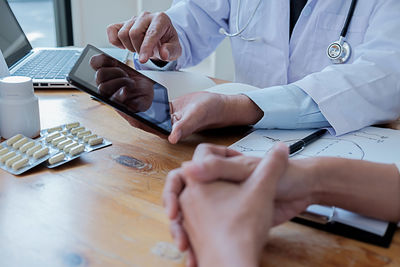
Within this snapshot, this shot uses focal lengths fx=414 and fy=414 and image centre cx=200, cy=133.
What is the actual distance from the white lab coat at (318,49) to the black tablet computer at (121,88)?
0.28 metres

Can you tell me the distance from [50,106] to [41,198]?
1.24 feet

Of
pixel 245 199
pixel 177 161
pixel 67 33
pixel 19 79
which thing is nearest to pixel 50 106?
pixel 19 79

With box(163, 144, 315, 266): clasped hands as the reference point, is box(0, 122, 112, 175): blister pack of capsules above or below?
below

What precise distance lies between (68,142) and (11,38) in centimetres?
59

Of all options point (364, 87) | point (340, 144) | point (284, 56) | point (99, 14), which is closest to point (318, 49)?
point (284, 56)

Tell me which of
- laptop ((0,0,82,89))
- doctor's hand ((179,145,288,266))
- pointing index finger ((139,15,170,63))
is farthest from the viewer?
laptop ((0,0,82,89))

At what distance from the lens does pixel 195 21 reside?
1215 mm

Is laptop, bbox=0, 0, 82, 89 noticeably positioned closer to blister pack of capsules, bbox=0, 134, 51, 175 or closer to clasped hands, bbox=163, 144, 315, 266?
blister pack of capsules, bbox=0, 134, 51, 175

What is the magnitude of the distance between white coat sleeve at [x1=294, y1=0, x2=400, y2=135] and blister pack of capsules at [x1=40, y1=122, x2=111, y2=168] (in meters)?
0.39

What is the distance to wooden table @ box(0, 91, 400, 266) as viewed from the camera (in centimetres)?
43

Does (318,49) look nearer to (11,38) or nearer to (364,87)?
(364,87)

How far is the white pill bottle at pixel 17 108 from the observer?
66 centimetres

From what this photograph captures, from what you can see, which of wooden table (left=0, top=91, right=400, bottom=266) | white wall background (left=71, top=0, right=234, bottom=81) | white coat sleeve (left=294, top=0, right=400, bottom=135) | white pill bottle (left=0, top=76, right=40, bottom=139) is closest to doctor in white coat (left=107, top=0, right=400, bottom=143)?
white coat sleeve (left=294, top=0, right=400, bottom=135)

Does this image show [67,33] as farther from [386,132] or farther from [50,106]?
[386,132]
